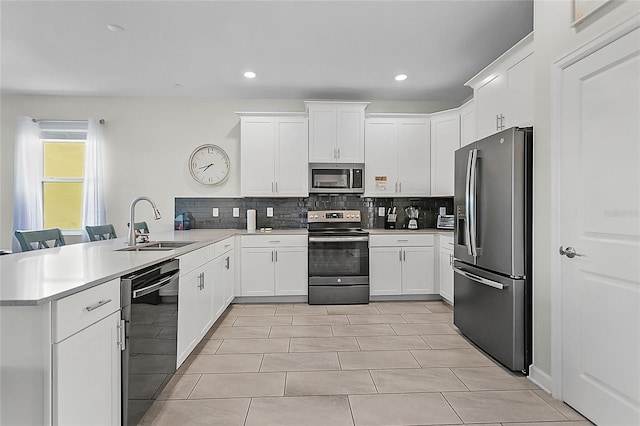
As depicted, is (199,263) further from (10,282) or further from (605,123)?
(605,123)

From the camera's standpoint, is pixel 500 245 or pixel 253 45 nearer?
pixel 500 245

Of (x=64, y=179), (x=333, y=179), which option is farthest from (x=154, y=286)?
(x=64, y=179)

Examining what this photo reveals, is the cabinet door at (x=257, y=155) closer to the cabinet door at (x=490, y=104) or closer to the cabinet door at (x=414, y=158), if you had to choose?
the cabinet door at (x=414, y=158)

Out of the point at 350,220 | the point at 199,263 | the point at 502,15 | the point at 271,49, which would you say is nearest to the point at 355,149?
the point at 350,220

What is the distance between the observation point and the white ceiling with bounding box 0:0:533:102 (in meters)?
2.77

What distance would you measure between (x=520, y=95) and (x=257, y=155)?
297cm

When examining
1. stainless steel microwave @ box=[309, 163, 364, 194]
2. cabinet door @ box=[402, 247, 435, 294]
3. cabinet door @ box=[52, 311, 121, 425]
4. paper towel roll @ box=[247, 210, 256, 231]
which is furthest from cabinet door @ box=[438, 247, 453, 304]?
cabinet door @ box=[52, 311, 121, 425]

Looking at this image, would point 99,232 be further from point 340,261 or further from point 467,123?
point 467,123

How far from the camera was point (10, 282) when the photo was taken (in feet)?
4.52

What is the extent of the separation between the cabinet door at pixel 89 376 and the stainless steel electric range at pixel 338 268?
2829 millimetres

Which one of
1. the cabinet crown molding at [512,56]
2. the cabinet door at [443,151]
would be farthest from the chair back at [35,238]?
the cabinet door at [443,151]

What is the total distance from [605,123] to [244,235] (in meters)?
3.48

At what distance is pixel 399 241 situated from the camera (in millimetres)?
4406

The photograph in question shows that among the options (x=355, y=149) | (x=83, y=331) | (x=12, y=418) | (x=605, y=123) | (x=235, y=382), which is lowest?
(x=235, y=382)
